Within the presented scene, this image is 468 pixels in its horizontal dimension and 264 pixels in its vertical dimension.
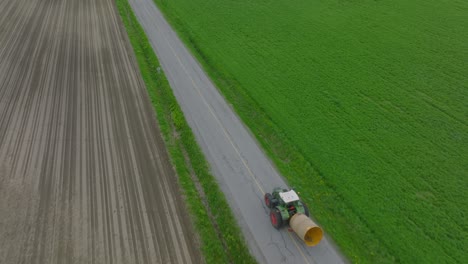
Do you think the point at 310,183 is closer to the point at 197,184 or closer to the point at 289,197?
the point at 289,197

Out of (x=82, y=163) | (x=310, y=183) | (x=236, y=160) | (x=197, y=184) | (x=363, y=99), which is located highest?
(x=82, y=163)

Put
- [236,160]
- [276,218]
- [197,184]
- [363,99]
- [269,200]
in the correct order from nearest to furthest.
→ [276,218] → [269,200] → [197,184] → [236,160] → [363,99]

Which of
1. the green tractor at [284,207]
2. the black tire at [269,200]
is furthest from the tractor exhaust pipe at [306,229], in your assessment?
the black tire at [269,200]

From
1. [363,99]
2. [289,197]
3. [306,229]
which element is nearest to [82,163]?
[289,197]

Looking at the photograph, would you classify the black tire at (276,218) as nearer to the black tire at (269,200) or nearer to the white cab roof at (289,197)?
the black tire at (269,200)

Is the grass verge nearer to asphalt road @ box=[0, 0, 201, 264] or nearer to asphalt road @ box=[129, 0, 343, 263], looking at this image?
asphalt road @ box=[129, 0, 343, 263]

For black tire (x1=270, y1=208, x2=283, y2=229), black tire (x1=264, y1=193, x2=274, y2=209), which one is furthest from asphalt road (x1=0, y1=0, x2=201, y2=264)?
black tire (x1=264, y1=193, x2=274, y2=209)

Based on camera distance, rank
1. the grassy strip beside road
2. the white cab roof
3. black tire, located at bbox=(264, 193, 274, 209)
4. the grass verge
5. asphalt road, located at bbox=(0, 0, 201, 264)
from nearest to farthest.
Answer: asphalt road, located at bbox=(0, 0, 201, 264) < the grassy strip beside road < the grass verge < the white cab roof < black tire, located at bbox=(264, 193, 274, 209)
